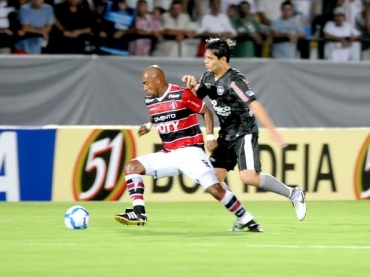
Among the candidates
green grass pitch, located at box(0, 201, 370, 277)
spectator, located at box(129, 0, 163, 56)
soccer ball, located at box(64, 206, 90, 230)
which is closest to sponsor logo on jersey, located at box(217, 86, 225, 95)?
green grass pitch, located at box(0, 201, 370, 277)

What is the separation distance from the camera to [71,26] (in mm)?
18344

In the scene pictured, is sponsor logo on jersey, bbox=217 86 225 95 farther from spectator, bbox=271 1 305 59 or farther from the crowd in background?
spectator, bbox=271 1 305 59

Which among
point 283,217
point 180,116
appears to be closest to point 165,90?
point 180,116

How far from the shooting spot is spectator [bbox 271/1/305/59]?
2005 cm

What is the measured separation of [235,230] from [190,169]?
0.78m

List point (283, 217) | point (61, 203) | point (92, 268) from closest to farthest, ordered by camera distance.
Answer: point (92, 268), point (283, 217), point (61, 203)

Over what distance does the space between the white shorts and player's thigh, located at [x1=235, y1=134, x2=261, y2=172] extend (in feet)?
1.12

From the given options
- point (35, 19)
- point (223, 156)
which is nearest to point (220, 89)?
point (223, 156)

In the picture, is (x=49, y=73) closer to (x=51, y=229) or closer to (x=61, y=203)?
(x=61, y=203)

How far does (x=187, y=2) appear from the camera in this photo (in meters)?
19.8

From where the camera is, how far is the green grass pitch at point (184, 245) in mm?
7945

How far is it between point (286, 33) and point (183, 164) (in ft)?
31.7

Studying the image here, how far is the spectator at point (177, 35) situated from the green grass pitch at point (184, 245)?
5.97m

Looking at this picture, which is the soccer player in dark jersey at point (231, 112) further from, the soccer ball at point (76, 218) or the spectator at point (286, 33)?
the spectator at point (286, 33)
